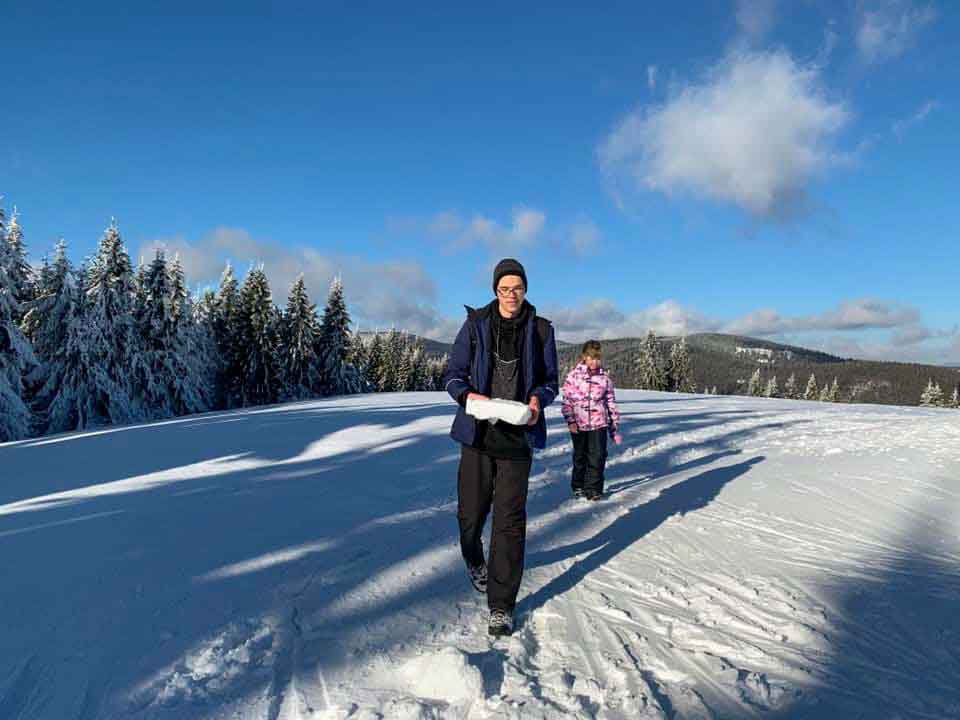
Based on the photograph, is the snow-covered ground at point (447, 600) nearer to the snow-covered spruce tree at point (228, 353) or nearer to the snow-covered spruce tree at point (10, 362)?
the snow-covered spruce tree at point (10, 362)

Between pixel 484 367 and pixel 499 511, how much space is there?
953mm

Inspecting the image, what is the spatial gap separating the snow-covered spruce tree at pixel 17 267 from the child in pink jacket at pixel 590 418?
25.6m

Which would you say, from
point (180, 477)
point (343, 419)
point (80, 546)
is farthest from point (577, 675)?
point (343, 419)

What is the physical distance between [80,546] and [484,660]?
3.76 metres

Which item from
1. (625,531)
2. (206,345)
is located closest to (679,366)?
(206,345)

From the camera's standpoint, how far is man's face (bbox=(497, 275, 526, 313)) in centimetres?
342

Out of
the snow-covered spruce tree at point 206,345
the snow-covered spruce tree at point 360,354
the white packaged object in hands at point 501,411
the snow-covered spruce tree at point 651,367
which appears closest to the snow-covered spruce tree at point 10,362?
the snow-covered spruce tree at point 206,345

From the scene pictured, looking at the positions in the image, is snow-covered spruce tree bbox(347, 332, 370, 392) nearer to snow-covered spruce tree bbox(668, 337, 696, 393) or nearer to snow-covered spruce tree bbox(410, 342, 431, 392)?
snow-covered spruce tree bbox(410, 342, 431, 392)

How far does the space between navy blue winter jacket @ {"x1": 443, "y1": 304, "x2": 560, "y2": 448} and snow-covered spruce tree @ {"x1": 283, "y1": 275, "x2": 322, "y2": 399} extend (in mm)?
36770

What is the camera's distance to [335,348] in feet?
131

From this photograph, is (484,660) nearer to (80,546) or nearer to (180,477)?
A: (80,546)

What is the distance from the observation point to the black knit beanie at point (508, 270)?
3426 mm

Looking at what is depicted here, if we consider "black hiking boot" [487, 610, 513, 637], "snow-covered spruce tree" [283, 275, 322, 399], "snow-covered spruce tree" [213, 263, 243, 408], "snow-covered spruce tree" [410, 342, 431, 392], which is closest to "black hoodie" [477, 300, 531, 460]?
"black hiking boot" [487, 610, 513, 637]

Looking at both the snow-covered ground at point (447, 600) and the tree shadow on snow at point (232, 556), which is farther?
the tree shadow on snow at point (232, 556)
